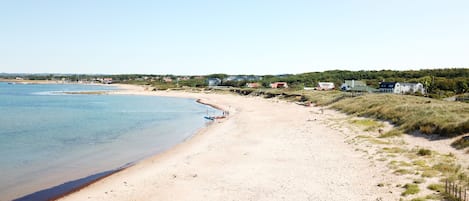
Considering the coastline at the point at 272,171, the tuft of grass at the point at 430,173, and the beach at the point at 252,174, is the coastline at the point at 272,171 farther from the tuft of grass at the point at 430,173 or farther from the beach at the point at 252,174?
the tuft of grass at the point at 430,173

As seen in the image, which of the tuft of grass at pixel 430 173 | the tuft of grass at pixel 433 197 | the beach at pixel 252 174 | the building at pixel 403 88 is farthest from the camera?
the building at pixel 403 88

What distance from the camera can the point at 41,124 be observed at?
38.1m

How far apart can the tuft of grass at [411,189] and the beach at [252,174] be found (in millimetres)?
332

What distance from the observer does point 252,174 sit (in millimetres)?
16453

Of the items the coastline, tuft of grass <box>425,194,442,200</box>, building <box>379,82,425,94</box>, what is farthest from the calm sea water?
building <box>379,82,425,94</box>

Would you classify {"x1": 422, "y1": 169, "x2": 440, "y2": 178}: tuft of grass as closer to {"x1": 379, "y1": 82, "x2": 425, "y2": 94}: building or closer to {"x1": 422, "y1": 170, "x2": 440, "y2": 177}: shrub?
{"x1": 422, "y1": 170, "x2": 440, "y2": 177}: shrub

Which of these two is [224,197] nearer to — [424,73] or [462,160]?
[462,160]

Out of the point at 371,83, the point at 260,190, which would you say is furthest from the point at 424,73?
the point at 260,190

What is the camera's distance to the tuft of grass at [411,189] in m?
12.2

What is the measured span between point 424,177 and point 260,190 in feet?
19.9

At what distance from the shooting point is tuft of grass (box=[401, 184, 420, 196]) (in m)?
12.2

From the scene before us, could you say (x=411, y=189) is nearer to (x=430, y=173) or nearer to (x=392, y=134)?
(x=430, y=173)

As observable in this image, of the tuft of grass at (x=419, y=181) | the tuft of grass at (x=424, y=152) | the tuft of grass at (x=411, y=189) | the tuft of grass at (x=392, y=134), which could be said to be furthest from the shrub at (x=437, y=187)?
the tuft of grass at (x=392, y=134)

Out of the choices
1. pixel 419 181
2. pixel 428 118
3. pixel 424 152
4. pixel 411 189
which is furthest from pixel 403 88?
pixel 411 189
